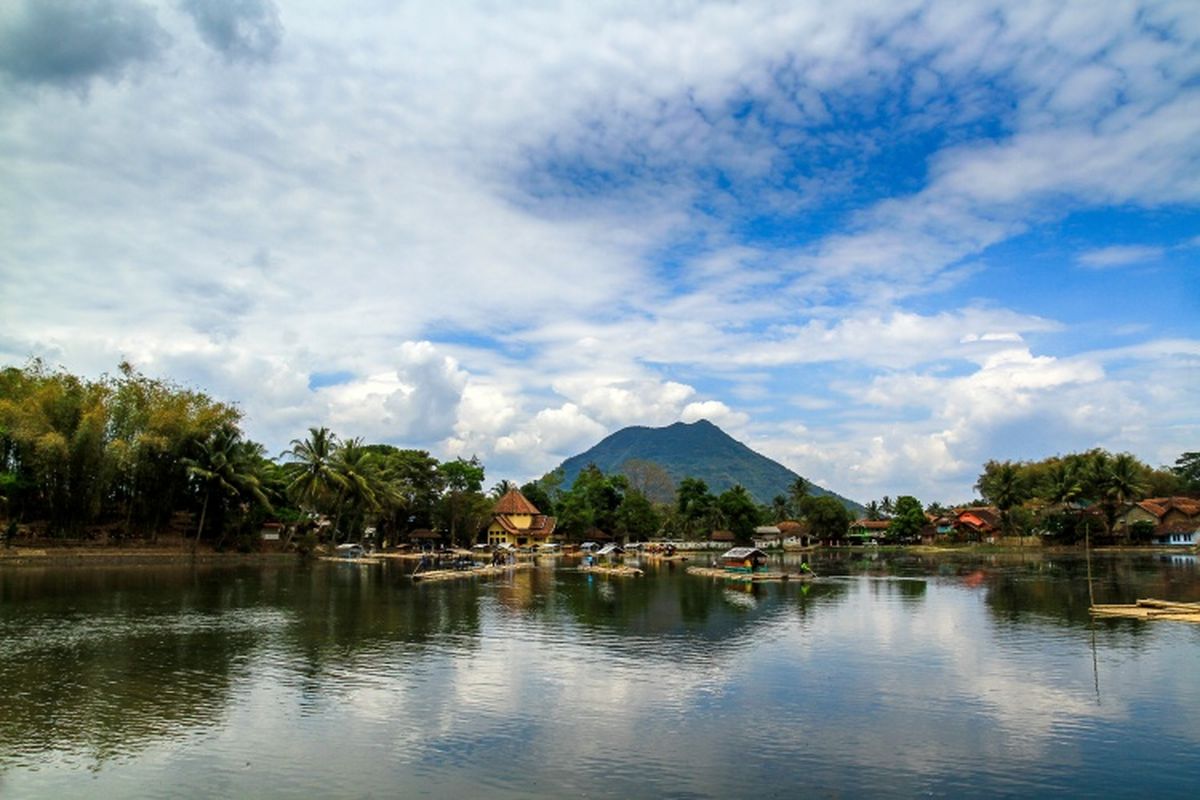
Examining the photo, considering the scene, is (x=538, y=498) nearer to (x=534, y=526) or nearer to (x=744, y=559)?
(x=534, y=526)

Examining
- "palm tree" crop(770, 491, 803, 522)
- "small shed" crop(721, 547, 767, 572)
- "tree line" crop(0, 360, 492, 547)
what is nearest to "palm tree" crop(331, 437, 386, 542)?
"tree line" crop(0, 360, 492, 547)

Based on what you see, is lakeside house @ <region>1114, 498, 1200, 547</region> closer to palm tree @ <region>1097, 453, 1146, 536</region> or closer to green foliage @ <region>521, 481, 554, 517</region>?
palm tree @ <region>1097, 453, 1146, 536</region>

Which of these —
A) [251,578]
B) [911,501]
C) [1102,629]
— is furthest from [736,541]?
[1102,629]

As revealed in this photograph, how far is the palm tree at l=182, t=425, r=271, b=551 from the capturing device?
60062 millimetres

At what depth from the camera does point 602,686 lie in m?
19.2

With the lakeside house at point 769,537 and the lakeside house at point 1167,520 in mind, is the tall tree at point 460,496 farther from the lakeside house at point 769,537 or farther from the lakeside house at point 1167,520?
the lakeside house at point 1167,520

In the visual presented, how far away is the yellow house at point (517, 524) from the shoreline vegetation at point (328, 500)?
207 centimetres

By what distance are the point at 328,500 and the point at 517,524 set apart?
31.0 metres

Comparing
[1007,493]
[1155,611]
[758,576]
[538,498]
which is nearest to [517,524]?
[538,498]

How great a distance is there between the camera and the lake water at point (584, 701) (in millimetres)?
12938

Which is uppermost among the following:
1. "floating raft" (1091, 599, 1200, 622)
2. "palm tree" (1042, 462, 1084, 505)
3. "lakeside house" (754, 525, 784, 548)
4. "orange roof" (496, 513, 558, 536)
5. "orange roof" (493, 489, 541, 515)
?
"palm tree" (1042, 462, 1084, 505)

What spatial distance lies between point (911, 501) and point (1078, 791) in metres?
106

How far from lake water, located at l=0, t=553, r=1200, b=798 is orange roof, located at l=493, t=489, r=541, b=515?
2686 inches

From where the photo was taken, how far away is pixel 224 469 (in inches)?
2393
